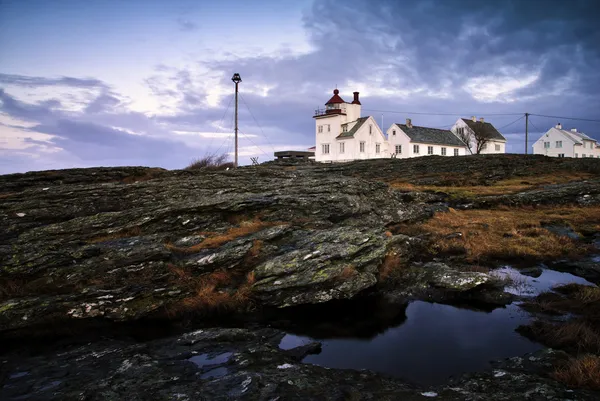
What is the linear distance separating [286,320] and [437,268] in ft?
25.6

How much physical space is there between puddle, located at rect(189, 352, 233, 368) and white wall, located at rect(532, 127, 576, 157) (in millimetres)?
122324

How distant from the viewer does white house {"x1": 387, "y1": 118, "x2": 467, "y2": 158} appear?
8338 cm

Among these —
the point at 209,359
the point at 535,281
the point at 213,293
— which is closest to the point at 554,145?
the point at 535,281

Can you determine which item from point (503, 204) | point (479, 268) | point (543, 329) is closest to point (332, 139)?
point (503, 204)

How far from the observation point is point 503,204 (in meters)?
31.8

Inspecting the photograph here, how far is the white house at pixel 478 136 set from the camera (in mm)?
91688

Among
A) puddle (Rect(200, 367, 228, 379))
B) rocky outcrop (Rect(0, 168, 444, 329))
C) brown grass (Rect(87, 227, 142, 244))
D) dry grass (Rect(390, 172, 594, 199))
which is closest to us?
puddle (Rect(200, 367, 228, 379))

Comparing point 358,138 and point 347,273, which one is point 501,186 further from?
point 358,138

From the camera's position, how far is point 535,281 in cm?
1650

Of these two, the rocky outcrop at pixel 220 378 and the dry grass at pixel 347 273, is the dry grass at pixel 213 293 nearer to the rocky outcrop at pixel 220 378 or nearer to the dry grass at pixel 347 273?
the rocky outcrop at pixel 220 378

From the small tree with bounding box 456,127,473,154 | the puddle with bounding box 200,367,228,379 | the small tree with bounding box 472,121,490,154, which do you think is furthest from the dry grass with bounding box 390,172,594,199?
the small tree with bounding box 456,127,473,154

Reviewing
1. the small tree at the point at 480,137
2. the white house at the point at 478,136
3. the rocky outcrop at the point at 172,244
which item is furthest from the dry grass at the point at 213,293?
the white house at the point at 478,136

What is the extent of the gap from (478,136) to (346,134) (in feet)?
119

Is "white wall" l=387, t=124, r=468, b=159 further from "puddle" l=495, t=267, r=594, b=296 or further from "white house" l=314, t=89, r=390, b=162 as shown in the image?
"puddle" l=495, t=267, r=594, b=296
